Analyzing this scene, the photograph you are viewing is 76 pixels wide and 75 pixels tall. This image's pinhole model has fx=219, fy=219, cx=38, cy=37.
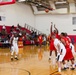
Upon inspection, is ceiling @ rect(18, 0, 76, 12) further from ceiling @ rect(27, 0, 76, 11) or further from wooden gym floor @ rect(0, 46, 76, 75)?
wooden gym floor @ rect(0, 46, 76, 75)

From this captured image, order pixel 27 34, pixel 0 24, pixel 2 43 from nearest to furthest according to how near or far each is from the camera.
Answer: pixel 2 43, pixel 0 24, pixel 27 34

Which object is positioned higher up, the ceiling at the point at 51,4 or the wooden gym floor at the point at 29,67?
the ceiling at the point at 51,4

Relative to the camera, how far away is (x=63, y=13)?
95.3ft

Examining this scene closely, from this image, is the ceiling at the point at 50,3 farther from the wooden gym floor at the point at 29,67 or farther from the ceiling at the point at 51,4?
the wooden gym floor at the point at 29,67

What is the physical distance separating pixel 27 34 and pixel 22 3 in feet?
14.1

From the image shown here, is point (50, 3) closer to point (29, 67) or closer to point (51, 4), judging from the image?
point (51, 4)

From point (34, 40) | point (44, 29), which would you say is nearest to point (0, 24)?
point (34, 40)

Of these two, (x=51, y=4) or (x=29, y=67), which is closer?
(x=29, y=67)

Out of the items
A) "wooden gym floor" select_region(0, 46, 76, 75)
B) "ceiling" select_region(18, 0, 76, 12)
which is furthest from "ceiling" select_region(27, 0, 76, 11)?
"wooden gym floor" select_region(0, 46, 76, 75)

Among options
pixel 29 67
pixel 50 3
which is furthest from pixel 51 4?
pixel 29 67

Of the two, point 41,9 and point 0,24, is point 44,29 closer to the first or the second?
point 41,9

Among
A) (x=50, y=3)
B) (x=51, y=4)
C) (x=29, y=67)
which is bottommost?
(x=29, y=67)

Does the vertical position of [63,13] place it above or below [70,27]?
above

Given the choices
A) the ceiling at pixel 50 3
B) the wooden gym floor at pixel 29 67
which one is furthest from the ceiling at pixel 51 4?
the wooden gym floor at pixel 29 67
